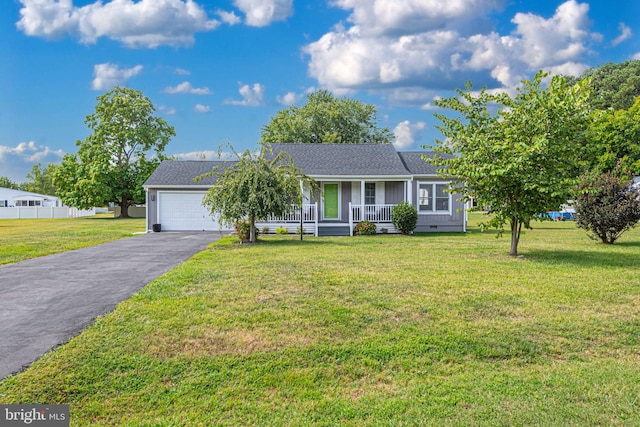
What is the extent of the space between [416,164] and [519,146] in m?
11.4

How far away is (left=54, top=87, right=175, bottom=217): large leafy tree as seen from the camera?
38.0 meters

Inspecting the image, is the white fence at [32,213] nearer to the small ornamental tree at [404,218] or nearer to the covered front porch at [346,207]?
the covered front porch at [346,207]

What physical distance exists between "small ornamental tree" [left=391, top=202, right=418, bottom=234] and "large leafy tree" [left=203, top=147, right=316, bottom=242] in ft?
17.5

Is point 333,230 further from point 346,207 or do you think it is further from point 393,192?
point 393,192

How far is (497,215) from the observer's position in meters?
11.3

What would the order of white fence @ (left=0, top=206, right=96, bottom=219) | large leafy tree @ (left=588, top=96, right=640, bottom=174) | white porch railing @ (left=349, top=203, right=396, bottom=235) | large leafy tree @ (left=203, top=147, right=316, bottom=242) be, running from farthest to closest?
white fence @ (left=0, top=206, right=96, bottom=219), large leafy tree @ (left=588, top=96, right=640, bottom=174), white porch railing @ (left=349, top=203, right=396, bottom=235), large leafy tree @ (left=203, top=147, right=316, bottom=242)

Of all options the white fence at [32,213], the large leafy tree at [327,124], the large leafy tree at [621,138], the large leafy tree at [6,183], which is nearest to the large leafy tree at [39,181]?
the large leafy tree at [6,183]

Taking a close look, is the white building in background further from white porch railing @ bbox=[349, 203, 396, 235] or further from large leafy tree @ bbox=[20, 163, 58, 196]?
white porch railing @ bbox=[349, 203, 396, 235]

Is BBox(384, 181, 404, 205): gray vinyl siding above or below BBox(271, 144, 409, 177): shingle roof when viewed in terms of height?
below

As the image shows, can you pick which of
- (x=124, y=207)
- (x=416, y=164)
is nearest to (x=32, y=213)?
(x=124, y=207)

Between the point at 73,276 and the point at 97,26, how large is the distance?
43.5 ft

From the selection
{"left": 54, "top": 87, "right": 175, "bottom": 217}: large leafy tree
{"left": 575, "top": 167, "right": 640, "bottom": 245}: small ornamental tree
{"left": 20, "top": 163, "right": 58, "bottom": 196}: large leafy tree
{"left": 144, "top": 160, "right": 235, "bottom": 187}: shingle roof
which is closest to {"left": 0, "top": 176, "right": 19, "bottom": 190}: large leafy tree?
{"left": 20, "top": 163, "right": 58, "bottom": 196}: large leafy tree

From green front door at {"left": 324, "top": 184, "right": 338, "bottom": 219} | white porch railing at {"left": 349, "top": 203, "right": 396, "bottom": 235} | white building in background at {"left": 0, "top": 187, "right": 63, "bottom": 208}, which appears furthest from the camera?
white building in background at {"left": 0, "top": 187, "right": 63, "bottom": 208}

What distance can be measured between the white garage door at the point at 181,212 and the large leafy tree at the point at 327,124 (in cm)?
1451
